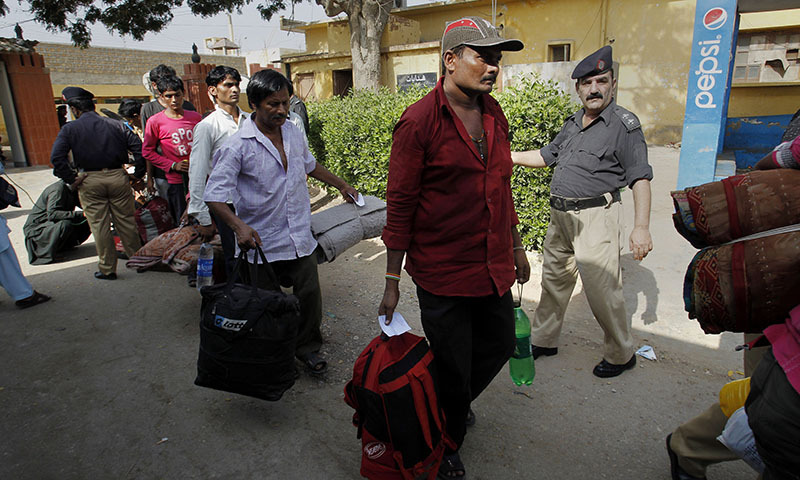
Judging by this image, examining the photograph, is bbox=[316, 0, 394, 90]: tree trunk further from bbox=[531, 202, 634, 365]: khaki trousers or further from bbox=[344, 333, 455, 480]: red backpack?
bbox=[344, 333, 455, 480]: red backpack

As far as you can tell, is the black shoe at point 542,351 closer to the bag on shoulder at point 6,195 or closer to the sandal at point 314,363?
the sandal at point 314,363

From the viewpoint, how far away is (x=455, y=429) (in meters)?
2.50

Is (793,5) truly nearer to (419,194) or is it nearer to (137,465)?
(419,194)

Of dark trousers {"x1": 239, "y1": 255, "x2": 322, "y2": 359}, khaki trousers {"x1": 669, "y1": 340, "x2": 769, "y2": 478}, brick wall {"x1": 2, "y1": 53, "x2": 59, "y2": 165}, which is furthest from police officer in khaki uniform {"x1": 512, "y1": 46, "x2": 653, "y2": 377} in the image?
brick wall {"x1": 2, "y1": 53, "x2": 59, "y2": 165}

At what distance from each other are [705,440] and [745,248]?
1118 millimetres

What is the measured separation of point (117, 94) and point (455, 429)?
96.4ft

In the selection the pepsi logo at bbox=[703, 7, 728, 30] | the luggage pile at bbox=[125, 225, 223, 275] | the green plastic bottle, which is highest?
the pepsi logo at bbox=[703, 7, 728, 30]

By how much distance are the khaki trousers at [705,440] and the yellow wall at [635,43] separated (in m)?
13.8

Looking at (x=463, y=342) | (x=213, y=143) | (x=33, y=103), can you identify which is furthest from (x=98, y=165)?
(x=33, y=103)

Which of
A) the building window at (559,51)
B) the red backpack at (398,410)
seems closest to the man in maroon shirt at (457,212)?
the red backpack at (398,410)

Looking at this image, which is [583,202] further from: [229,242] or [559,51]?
[559,51]

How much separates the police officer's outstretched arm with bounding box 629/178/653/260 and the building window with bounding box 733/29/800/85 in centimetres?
1255

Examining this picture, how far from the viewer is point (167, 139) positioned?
4.97 meters

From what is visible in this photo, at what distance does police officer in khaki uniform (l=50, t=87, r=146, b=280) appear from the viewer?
5023mm
